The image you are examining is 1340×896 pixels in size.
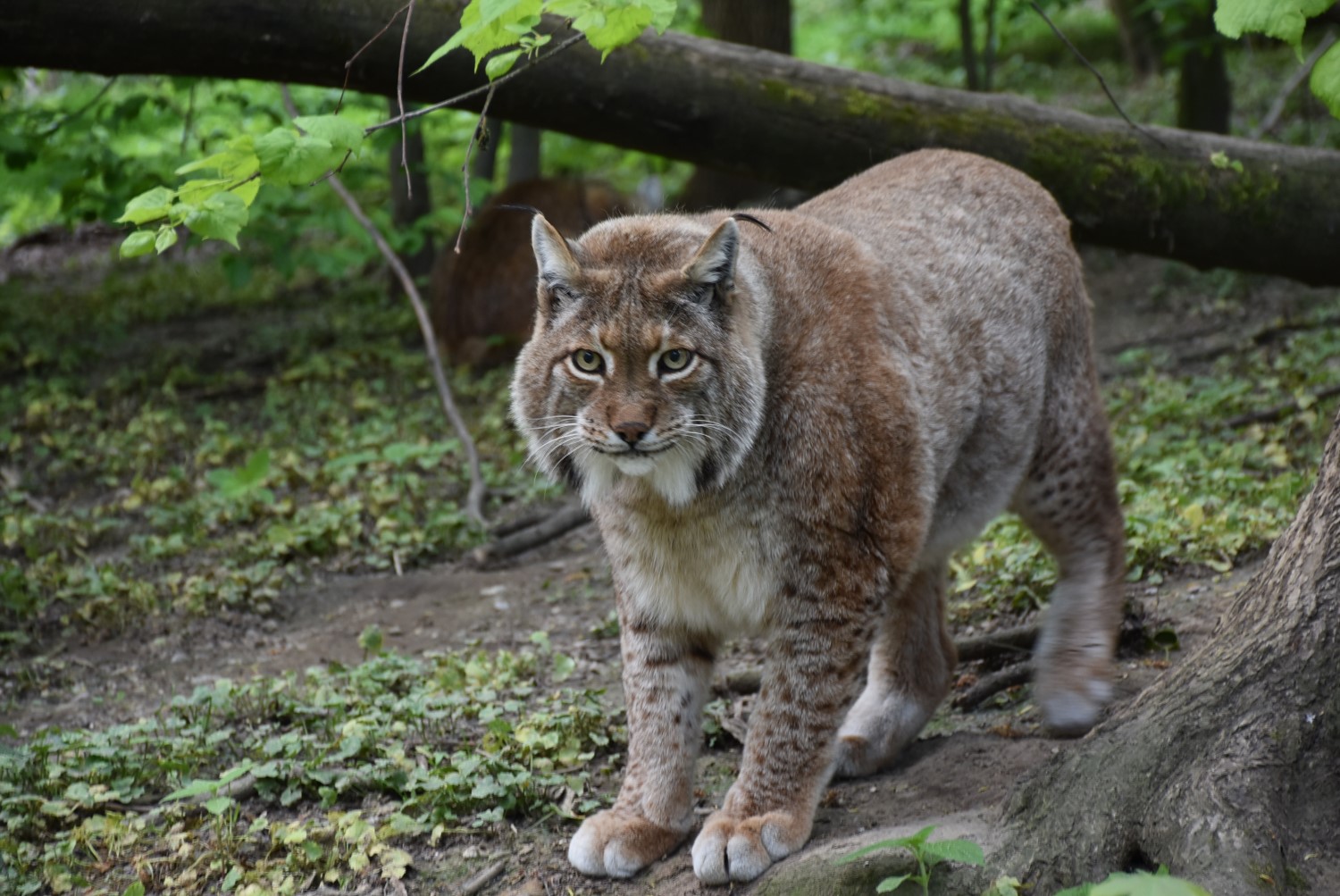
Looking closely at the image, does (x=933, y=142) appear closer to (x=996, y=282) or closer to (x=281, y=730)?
(x=996, y=282)

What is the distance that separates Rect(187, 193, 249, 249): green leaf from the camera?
3.02m

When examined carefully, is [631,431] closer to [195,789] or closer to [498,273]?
[195,789]

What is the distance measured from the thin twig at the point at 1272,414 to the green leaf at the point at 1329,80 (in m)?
4.25

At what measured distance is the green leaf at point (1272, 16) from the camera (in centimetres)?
261

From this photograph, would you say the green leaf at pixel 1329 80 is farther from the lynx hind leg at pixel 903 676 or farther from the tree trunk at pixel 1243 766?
the lynx hind leg at pixel 903 676

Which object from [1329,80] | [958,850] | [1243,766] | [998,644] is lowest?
[998,644]

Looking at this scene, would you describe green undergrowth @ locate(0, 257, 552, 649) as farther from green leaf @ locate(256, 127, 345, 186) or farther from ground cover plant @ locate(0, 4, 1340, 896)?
green leaf @ locate(256, 127, 345, 186)

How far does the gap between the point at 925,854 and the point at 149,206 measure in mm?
2390

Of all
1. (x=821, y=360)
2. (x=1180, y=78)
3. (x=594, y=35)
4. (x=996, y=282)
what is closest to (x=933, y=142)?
(x=996, y=282)

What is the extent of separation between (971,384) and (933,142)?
237cm

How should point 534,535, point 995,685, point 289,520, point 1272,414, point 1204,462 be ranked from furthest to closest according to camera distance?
point 289,520 → point 534,535 → point 1272,414 → point 1204,462 → point 995,685

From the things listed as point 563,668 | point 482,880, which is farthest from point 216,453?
point 482,880

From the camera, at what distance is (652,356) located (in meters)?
3.58

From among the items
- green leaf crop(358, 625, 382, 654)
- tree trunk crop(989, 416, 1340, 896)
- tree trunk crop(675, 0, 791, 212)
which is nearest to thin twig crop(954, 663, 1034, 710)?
tree trunk crop(989, 416, 1340, 896)
